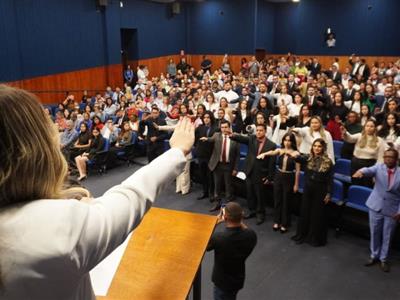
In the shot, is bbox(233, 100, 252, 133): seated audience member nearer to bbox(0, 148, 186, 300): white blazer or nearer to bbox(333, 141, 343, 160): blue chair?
bbox(333, 141, 343, 160): blue chair

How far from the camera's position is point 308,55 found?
17.8 meters

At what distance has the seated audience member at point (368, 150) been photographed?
5219 mm

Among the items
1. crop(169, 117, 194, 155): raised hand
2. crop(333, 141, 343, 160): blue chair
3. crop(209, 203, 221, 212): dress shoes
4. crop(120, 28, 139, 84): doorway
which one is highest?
crop(120, 28, 139, 84): doorway

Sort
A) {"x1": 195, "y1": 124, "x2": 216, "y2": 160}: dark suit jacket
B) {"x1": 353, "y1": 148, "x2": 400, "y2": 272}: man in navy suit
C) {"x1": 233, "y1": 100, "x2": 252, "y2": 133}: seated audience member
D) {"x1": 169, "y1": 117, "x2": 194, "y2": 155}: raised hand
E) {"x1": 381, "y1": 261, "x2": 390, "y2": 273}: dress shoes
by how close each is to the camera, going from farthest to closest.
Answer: {"x1": 233, "y1": 100, "x2": 252, "y2": 133}: seated audience member → {"x1": 195, "y1": 124, "x2": 216, "y2": 160}: dark suit jacket → {"x1": 381, "y1": 261, "x2": 390, "y2": 273}: dress shoes → {"x1": 353, "y1": 148, "x2": 400, "y2": 272}: man in navy suit → {"x1": 169, "y1": 117, "x2": 194, "y2": 155}: raised hand

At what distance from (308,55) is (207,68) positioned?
15.5ft

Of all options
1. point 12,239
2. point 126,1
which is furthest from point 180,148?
point 126,1

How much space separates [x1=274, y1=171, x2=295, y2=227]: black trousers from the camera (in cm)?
513

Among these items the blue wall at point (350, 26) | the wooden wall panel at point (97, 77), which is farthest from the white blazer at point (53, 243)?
the blue wall at point (350, 26)

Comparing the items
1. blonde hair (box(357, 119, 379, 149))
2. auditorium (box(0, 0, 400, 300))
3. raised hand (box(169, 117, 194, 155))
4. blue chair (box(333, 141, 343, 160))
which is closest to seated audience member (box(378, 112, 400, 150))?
auditorium (box(0, 0, 400, 300))

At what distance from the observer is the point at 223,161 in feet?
19.6

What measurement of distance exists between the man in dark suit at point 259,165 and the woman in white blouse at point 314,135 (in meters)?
0.46

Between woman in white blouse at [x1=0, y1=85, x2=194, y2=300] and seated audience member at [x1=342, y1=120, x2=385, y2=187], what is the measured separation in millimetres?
5061

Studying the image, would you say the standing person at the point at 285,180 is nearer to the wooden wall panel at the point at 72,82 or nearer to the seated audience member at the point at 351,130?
the seated audience member at the point at 351,130

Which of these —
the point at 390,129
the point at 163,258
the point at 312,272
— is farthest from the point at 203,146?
the point at 163,258
